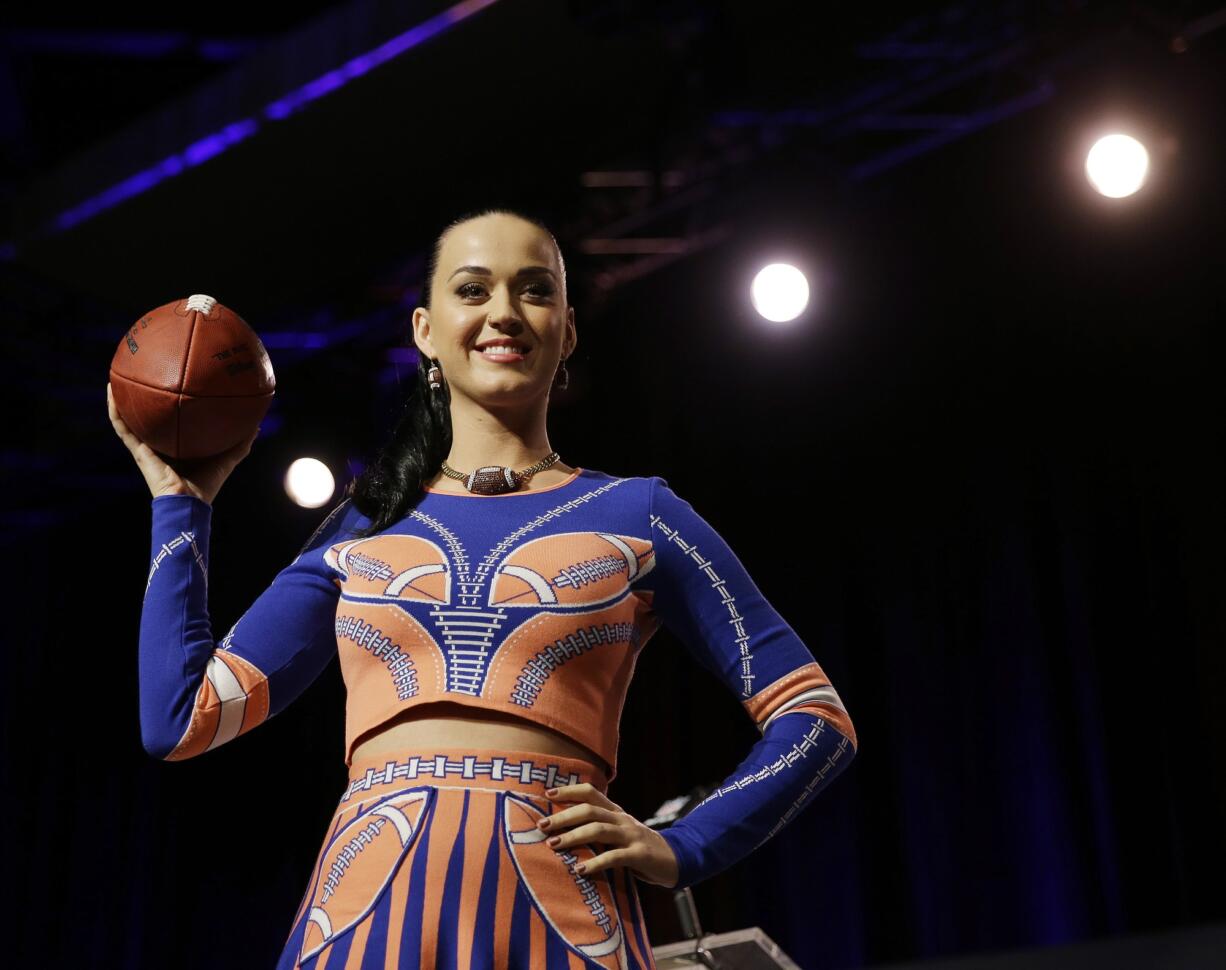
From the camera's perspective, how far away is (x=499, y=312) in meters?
1.68

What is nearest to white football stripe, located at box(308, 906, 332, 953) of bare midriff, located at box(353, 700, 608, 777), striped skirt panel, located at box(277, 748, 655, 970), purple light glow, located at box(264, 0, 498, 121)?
striped skirt panel, located at box(277, 748, 655, 970)

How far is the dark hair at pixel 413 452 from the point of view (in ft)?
5.42

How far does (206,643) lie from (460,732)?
33 centimetres

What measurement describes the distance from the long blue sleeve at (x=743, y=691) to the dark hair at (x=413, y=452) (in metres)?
0.28

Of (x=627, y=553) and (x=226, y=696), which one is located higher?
(x=627, y=553)

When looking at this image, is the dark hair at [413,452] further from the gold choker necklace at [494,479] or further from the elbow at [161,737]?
the elbow at [161,737]

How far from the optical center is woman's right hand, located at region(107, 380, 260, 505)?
1628mm

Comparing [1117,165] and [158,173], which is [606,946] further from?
[158,173]

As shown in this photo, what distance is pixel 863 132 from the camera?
511cm

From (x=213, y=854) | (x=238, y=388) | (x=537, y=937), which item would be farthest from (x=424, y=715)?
(x=213, y=854)

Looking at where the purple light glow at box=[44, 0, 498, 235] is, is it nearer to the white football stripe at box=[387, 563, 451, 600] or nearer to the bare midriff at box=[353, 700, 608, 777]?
the white football stripe at box=[387, 563, 451, 600]

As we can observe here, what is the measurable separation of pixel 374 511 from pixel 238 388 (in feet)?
0.71

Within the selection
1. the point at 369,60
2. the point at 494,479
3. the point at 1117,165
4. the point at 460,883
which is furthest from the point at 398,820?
the point at 1117,165

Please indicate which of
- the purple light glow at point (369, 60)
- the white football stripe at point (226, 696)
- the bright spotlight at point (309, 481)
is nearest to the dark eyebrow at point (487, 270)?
the white football stripe at point (226, 696)
